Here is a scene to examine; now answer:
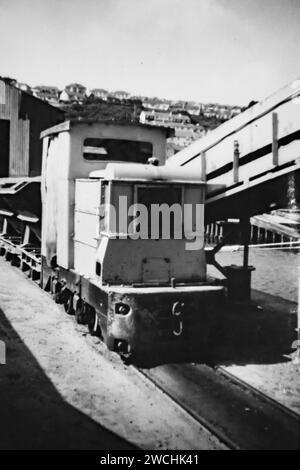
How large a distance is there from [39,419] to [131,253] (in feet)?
8.00

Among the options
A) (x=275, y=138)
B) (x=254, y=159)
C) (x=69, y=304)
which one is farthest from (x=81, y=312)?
(x=275, y=138)

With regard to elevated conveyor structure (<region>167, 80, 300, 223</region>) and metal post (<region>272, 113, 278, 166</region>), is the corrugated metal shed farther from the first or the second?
metal post (<region>272, 113, 278, 166</region>)

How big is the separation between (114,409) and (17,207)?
6706 mm

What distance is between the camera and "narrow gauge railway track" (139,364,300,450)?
15.1 feet

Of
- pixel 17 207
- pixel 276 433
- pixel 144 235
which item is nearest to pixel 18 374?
pixel 144 235

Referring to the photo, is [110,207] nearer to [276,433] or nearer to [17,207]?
[276,433]

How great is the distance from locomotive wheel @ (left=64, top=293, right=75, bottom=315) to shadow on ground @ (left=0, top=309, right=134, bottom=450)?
2.06 meters

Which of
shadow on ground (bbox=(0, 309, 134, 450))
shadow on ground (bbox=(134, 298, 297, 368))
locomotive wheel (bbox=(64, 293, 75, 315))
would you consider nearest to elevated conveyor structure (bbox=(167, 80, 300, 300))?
shadow on ground (bbox=(134, 298, 297, 368))

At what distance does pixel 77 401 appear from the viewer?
17.4 ft

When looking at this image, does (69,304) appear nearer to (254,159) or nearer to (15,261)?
(254,159)

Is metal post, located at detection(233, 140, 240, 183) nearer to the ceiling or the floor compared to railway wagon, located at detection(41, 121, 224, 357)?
nearer to the ceiling

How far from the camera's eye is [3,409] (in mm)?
5086

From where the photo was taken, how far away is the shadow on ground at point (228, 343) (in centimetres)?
656

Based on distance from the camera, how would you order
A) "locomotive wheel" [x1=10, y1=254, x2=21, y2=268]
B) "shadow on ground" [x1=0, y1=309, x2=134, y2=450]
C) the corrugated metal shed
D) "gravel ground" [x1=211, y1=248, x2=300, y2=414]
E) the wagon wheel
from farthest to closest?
the corrugated metal shed
"locomotive wheel" [x1=10, y1=254, x2=21, y2=268]
the wagon wheel
"gravel ground" [x1=211, y1=248, x2=300, y2=414]
"shadow on ground" [x1=0, y1=309, x2=134, y2=450]
